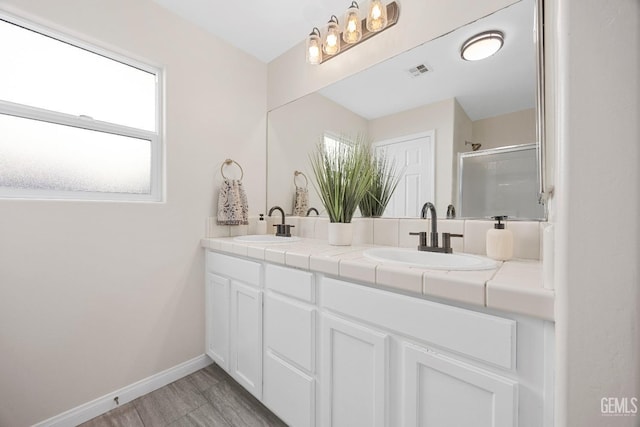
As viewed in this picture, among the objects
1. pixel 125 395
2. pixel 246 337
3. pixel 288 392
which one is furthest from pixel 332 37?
pixel 125 395

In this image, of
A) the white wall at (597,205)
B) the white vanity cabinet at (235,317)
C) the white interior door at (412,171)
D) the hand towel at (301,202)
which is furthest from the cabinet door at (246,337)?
the white wall at (597,205)

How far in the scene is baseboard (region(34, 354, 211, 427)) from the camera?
4.17 ft

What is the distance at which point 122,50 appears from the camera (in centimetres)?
148

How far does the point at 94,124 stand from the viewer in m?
1.44

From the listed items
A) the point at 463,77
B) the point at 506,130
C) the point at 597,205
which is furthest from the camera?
the point at 463,77

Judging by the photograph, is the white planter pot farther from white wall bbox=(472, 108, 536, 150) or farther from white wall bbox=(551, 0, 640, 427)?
white wall bbox=(551, 0, 640, 427)

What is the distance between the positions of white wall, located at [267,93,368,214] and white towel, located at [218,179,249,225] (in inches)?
13.6

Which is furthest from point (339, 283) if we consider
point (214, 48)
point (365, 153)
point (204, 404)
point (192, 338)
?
point (214, 48)

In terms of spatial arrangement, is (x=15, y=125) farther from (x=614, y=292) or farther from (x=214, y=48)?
(x=614, y=292)

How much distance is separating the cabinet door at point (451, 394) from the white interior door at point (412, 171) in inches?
30.4

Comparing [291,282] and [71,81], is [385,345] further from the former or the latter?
[71,81]

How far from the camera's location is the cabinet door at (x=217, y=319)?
1.57 meters

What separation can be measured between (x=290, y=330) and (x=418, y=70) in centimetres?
143

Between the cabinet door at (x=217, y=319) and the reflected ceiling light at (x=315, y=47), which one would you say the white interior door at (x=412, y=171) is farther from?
the cabinet door at (x=217, y=319)
